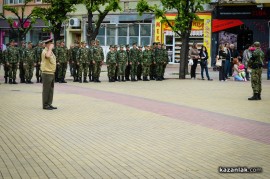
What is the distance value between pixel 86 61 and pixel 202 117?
559 inches

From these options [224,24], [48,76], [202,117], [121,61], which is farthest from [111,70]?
[224,24]

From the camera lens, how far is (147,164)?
8.01 m

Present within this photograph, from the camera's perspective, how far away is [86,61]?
27.2 m

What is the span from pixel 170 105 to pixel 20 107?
4.13 m

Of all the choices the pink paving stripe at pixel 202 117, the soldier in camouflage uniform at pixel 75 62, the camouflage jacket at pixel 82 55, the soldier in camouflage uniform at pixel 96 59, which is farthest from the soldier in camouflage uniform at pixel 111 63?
the pink paving stripe at pixel 202 117

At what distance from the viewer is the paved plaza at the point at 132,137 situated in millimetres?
7680

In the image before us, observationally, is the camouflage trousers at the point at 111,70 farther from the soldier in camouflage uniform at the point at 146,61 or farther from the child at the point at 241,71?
the child at the point at 241,71

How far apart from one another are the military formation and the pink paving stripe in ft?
23.4

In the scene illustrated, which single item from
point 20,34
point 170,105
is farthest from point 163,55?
point 20,34

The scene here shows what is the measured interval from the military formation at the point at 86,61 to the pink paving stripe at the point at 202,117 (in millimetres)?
7128

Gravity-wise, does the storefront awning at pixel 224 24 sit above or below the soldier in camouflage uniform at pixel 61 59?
above

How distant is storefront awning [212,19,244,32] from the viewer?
4241 centimetres

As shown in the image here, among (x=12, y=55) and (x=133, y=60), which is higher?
(x=12, y=55)

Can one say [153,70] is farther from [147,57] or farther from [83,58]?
[83,58]
